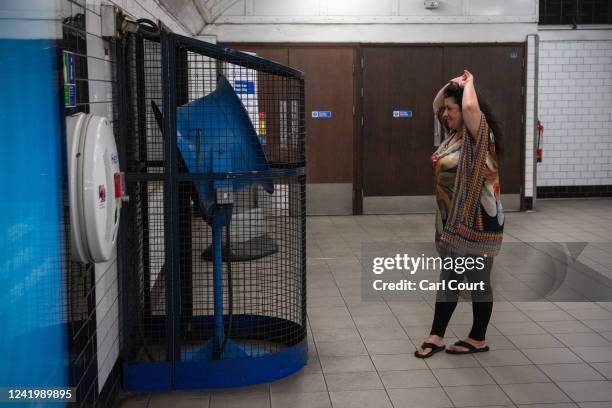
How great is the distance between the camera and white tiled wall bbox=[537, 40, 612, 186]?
1089cm

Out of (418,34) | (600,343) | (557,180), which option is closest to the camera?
(600,343)

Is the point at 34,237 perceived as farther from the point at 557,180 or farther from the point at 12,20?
the point at 557,180

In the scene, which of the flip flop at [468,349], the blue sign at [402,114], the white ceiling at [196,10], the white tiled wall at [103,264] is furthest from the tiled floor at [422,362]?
the blue sign at [402,114]

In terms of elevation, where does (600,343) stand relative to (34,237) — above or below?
below

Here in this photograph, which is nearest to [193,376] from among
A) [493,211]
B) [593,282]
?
[493,211]

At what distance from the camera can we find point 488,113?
3.89 metres

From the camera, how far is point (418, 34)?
9.47 metres

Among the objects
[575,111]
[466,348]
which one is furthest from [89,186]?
[575,111]

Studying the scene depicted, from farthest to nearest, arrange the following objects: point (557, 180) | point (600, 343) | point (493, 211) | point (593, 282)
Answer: point (557, 180) < point (593, 282) < point (600, 343) < point (493, 211)

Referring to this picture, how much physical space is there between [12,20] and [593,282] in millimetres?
5066

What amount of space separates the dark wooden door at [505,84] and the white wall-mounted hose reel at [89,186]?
7633mm

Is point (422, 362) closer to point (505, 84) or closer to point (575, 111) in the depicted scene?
point (505, 84)

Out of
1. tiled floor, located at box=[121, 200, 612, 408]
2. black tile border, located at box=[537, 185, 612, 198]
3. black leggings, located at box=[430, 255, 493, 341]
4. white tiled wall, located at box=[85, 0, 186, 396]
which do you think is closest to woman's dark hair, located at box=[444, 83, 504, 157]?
black leggings, located at box=[430, 255, 493, 341]

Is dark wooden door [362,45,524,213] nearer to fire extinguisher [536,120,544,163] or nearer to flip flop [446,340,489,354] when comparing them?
fire extinguisher [536,120,544,163]
